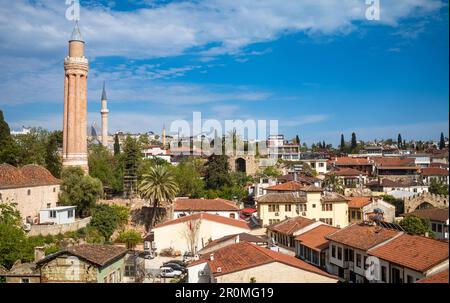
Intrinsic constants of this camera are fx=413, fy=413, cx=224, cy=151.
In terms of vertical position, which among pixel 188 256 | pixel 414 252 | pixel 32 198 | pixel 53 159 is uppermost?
pixel 53 159

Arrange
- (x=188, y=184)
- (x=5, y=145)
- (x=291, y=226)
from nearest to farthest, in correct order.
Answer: (x=291, y=226), (x=5, y=145), (x=188, y=184)

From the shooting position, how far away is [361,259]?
41.2 feet

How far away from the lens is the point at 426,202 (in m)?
20.2

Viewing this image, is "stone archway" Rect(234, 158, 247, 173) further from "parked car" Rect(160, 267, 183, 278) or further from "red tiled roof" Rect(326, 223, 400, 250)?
"red tiled roof" Rect(326, 223, 400, 250)

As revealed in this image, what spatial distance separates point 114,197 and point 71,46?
10.7m

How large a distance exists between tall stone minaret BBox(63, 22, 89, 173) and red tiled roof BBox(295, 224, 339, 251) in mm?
17092

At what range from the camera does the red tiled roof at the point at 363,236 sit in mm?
12242

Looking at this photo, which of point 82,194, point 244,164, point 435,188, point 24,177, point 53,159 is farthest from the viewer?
point 244,164

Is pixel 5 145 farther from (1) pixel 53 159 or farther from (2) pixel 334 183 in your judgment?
(2) pixel 334 183

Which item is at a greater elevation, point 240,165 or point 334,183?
point 240,165

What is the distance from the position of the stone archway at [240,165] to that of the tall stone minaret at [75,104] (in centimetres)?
1929

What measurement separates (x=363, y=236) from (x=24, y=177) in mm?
17905

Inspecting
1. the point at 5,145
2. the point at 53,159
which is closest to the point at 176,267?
the point at 53,159
